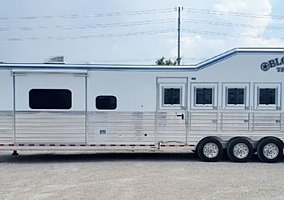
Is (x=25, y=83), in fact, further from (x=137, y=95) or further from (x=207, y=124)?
(x=207, y=124)

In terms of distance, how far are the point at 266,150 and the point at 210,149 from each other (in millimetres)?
1556

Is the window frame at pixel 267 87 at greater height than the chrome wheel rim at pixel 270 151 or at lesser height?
greater

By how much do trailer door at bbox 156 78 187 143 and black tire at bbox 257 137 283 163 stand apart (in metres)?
2.13

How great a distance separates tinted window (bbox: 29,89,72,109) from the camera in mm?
12438

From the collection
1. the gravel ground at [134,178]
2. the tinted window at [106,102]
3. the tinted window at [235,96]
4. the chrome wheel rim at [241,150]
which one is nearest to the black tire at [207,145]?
the gravel ground at [134,178]

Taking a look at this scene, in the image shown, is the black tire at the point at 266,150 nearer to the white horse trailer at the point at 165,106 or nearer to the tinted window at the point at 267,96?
the white horse trailer at the point at 165,106

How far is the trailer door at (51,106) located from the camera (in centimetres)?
1239

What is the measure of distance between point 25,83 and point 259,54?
6581mm

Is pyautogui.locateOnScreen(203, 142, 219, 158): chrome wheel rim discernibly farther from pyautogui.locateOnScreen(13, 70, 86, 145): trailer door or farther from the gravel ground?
pyautogui.locateOnScreen(13, 70, 86, 145): trailer door

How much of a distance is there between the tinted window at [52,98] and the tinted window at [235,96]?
4.45m

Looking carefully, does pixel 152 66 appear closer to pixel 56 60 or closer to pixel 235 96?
pixel 235 96

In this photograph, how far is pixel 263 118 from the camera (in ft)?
41.2

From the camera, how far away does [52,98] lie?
1247 cm

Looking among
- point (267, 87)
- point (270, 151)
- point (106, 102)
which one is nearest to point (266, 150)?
point (270, 151)
